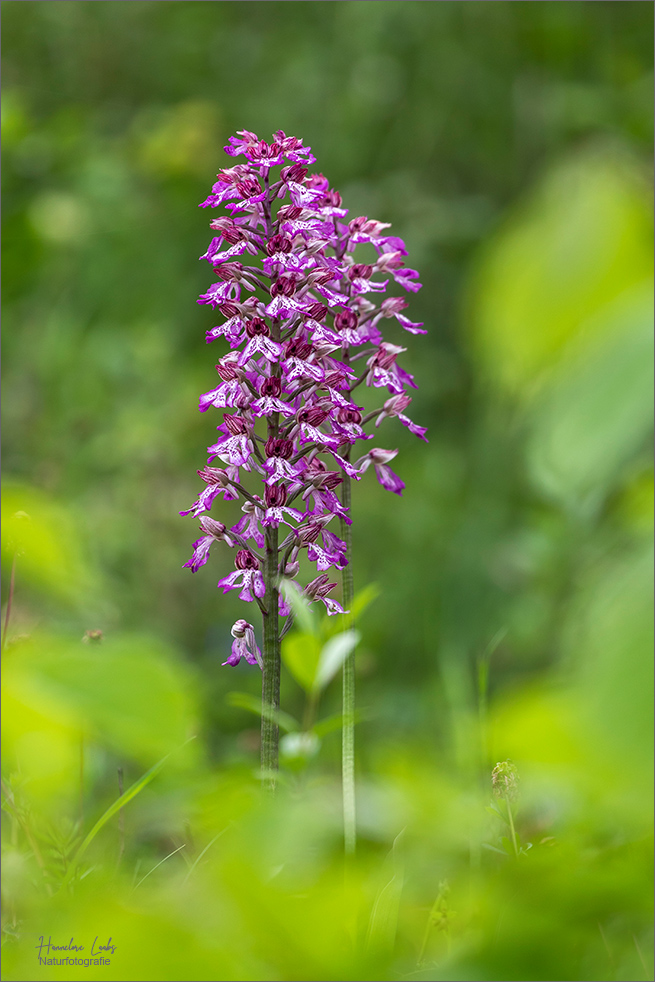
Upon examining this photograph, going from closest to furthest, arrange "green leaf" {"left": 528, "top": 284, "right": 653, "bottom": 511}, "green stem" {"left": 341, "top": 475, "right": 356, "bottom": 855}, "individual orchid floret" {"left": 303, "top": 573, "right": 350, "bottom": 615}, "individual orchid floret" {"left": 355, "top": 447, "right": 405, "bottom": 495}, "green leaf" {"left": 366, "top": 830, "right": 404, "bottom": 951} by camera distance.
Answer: "green leaf" {"left": 528, "top": 284, "right": 653, "bottom": 511}, "green leaf" {"left": 366, "top": 830, "right": 404, "bottom": 951}, "green stem" {"left": 341, "top": 475, "right": 356, "bottom": 855}, "individual orchid floret" {"left": 303, "top": 573, "right": 350, "bottom": 615}, "individual orchid floret" {"left": 355, "top": 447, "right": 405, "bottom": 495}

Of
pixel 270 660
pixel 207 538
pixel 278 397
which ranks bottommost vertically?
pixel 270 660

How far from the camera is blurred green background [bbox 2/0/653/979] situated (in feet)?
1.60

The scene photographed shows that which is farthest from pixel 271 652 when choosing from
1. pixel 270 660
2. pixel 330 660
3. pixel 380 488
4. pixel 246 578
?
pixel 380 488

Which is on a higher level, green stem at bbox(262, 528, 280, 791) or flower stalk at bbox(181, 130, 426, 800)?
flower stalk at bbox(181, 130, 426, 800)

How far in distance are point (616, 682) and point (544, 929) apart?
0.76 feet

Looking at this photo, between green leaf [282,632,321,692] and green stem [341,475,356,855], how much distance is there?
13 cm

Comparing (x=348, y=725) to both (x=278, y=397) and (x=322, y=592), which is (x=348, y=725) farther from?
(x=278, y=397)

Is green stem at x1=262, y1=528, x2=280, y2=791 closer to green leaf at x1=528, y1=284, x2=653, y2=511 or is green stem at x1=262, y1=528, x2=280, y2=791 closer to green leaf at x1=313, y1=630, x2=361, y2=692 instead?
green leaf at x1=313, y1=630, x2=361, y2=692

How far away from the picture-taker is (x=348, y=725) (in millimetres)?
1562

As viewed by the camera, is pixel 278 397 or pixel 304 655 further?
pixel 278 397

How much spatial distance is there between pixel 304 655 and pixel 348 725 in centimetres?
39

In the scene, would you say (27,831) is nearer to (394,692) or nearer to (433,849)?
(433,849)

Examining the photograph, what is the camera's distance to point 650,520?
1.84 feet

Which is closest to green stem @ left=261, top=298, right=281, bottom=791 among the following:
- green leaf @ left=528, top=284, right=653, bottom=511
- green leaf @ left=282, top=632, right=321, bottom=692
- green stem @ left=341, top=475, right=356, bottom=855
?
green stem @ left=341, top=475, right=356, bottom=855
